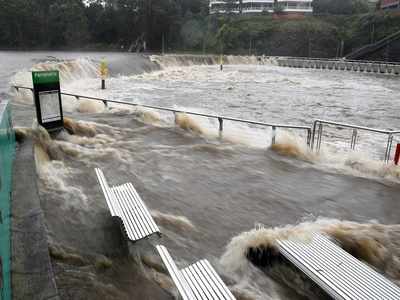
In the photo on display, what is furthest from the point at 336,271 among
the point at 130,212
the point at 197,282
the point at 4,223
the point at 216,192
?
the point at 4,223

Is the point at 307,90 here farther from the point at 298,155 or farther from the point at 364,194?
the point at 364,194

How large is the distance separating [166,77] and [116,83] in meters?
7.25

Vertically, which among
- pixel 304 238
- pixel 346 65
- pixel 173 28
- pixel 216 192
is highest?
pixel 173 28

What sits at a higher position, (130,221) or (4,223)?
(4,223)

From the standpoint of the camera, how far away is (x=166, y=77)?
3656 centimetres

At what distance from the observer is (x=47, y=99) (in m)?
10.3

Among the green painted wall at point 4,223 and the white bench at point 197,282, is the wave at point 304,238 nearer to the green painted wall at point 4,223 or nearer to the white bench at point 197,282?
the white bench at point 197,282

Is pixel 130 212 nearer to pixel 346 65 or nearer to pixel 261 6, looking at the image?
pixel 346 65

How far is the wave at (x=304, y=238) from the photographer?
15.8ft

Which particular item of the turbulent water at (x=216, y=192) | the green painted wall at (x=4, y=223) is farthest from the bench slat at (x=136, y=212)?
the green painted wall at (x=4, y=223)

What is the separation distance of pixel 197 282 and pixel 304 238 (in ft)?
6.25

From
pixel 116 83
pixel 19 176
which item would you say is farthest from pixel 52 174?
pixel 116 83

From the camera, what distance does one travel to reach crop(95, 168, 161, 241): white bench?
16.2ft

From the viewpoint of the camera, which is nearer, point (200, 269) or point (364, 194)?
point (200, 269)
